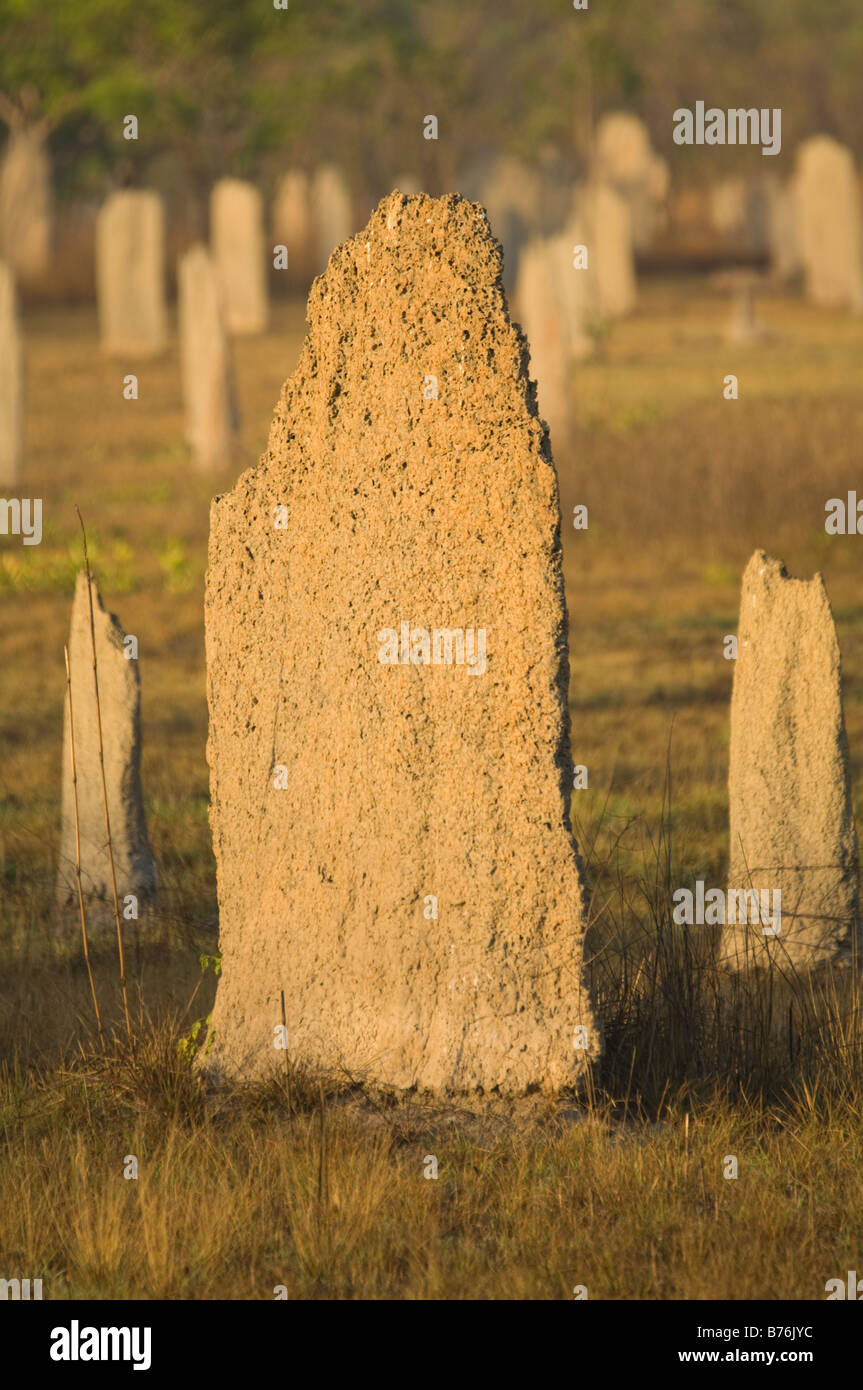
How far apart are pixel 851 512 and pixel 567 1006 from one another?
9.17 m

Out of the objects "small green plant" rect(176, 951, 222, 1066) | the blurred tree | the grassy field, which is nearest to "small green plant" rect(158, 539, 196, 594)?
the grassy field

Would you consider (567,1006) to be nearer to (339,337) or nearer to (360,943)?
(360,943)

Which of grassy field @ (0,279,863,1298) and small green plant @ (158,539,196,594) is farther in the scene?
small green plant @ (158,539,196,594)

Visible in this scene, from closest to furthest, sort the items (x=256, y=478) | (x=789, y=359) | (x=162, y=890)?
1. (x=256, y=478)
2. (x=162, y=890)
3. (x=789, y=359)

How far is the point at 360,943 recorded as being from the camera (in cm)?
420

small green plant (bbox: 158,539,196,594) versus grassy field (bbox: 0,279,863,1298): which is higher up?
small green plant (bbox: 158,539,196,594)

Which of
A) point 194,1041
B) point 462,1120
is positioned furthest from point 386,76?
point 462,1120

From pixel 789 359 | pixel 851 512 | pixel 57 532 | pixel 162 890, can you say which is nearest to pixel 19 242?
pixel 789 359

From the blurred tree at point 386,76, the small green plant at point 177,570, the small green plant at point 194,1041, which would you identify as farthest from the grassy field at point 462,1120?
the blurred tree at point 386,76

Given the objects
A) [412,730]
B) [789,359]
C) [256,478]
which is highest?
[789,359]

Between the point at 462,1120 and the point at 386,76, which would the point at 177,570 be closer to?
the point at 462,1120

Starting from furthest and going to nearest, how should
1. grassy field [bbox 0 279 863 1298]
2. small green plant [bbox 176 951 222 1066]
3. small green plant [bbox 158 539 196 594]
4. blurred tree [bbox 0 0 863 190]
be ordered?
1. blurred tree [bbox 0 0 863 190]
2. small green plant [bbox 158 539 196 594]
3. small green plant [bbox 176 951 222 1066]
4. grassy field [bbox 0 279 863 1298]

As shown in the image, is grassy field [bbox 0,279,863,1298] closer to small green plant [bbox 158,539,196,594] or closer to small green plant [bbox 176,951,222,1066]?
small green plant [bbox 176,951,222,1066]

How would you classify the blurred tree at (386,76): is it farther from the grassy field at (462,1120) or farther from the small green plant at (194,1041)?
the small green plant at (194,1041)
